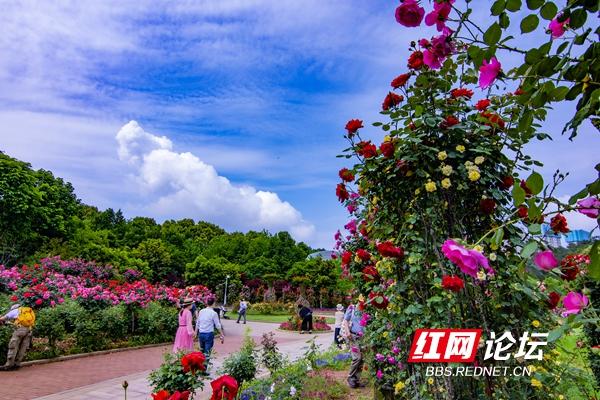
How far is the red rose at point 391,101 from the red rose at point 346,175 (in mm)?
491

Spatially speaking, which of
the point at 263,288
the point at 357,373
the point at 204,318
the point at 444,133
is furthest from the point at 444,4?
the point at 263,288

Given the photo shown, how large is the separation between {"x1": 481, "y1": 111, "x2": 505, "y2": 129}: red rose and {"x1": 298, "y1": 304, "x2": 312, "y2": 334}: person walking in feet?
50.1

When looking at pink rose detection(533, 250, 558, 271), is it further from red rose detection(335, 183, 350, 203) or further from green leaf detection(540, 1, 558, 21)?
red rose detection(335, 183, 350, 203)

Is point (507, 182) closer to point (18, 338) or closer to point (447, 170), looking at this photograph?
point (447, 170)

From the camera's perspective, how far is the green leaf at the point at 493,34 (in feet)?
3.31

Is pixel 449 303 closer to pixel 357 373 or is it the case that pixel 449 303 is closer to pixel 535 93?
pixel 535 93

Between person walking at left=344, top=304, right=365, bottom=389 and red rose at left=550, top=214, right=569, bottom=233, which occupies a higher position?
red rose at left=550, top=214, right=569, bottom=233

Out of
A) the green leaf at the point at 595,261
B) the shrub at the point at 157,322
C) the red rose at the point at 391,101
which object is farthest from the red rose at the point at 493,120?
the shrub at the point at 157,322

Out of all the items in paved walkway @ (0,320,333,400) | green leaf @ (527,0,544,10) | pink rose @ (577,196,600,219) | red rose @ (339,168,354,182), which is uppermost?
red rose @ (339,168,354,182)

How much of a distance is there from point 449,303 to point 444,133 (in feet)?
3.17

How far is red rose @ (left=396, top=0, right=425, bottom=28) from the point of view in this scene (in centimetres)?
122

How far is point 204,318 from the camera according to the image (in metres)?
A: 7.82

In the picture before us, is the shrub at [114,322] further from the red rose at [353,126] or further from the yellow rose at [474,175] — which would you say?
the yellow rose at [474,175]

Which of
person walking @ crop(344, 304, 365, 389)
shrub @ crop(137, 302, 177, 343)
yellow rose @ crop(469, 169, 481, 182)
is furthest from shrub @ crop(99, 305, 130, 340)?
yellow rose @ crop(469, 169, 481, 182)
